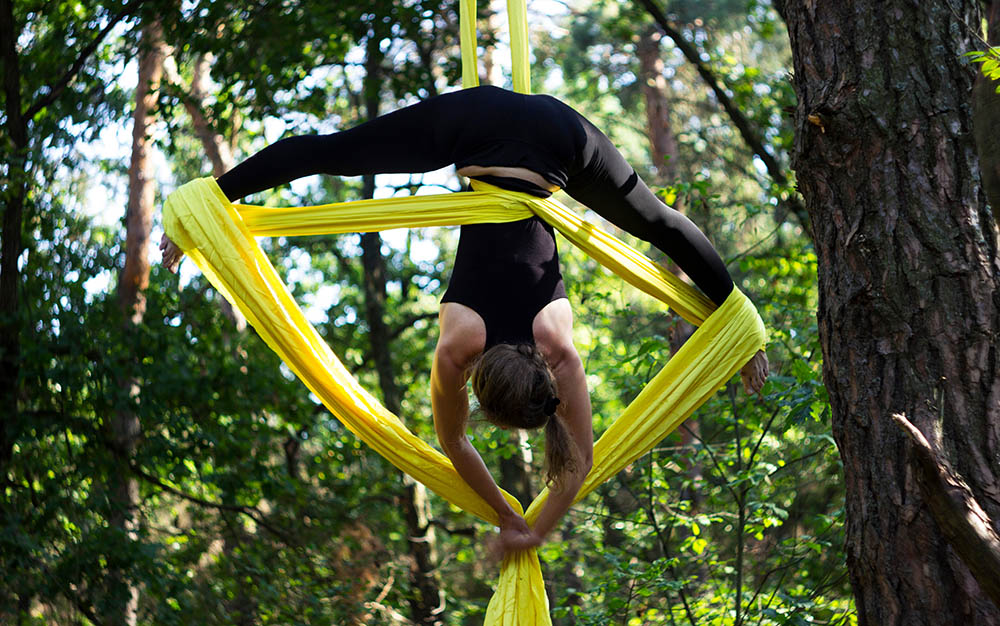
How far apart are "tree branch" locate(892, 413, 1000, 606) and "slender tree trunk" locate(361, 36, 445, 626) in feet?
13.8

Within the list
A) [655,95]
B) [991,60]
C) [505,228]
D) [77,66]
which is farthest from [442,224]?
[655,95]

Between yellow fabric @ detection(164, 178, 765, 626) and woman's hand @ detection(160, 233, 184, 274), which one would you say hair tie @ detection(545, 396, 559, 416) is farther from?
woman's hand @ detection(160, 233, 184, 274)

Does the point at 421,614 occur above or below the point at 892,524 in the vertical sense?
above

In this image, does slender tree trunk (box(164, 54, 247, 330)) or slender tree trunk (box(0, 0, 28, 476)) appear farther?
slender tree trunk (box(164, 54, 247, 330))

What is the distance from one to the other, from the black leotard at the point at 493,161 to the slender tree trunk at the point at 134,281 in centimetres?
347

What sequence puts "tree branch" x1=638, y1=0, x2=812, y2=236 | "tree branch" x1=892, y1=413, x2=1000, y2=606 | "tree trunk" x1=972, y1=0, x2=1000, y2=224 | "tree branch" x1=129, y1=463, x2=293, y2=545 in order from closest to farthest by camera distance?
1. "tree branch" x1=892, y1=413, x2=1000, y2=606
2. "tree trunk" x1=972, y1=0, x2=1000, y2=224
3. "tree branch" x1=638, y1=0, x2=812, y2=236
4. "tree branch" x1=129, y1=463, x2=293, y2=545

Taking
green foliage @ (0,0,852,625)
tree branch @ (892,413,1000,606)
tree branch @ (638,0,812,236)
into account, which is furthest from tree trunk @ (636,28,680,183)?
tree branch @ (892,413,1000,606)

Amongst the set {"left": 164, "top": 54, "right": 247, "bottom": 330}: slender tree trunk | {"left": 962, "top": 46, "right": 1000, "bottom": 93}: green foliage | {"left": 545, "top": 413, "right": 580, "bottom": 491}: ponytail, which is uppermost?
{"left": 164, "top": 54, "right": 247, "bottom": 330}: slender tree trunk

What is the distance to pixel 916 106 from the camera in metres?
2.04

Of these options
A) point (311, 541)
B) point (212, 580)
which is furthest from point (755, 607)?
point (212, 580)

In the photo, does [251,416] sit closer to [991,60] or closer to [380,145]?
[380,145]

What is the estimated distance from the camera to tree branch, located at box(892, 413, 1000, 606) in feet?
5.65

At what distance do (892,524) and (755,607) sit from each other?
193 cm

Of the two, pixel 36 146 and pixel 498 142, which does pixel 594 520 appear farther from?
pixel 36 146
